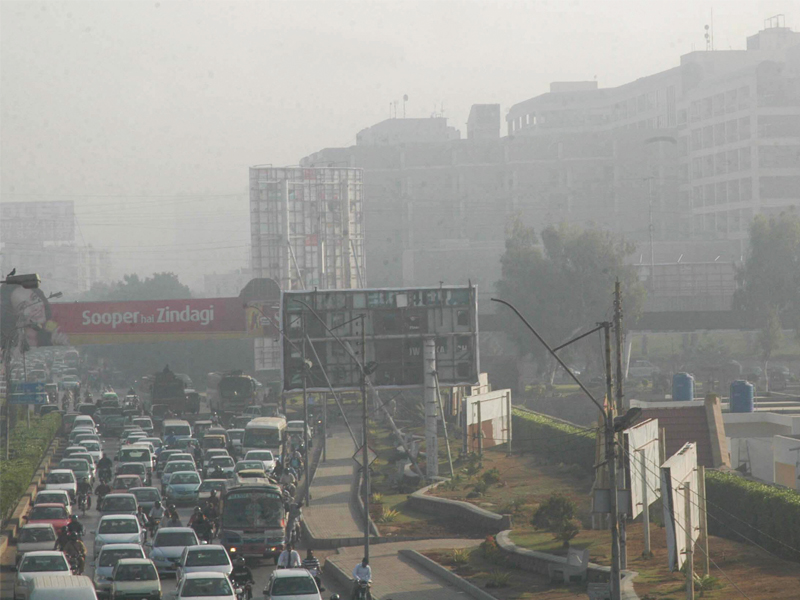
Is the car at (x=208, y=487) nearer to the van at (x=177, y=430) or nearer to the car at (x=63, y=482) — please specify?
the car at (x=63, y=482)

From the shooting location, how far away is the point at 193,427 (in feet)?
205

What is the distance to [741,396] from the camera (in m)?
46.6

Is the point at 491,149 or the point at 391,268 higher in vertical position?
the point at 491,149

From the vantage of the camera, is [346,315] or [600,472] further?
[346,315]

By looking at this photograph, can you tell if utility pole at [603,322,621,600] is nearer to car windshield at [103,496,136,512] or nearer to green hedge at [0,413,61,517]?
car windshield at [103,496,136,512]

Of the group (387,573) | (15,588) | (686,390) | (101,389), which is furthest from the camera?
(101,389)

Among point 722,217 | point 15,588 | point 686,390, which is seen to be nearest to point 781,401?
point 686,390

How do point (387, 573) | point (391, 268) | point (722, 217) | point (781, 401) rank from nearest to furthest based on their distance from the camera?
1. point (387, 573)
2. point (781, 401)
3. point (722, 217)
4. point (391, 268)

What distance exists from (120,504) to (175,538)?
23.9 feet

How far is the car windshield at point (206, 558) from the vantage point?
2264cm

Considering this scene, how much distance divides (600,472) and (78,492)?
18945mm

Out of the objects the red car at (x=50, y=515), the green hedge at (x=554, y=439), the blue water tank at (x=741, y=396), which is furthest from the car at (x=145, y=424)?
the blue water tank at (x=741, y=396)

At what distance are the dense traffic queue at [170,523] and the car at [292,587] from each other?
0.02 m

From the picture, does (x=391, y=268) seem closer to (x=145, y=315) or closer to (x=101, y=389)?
(x=101, y=389)
